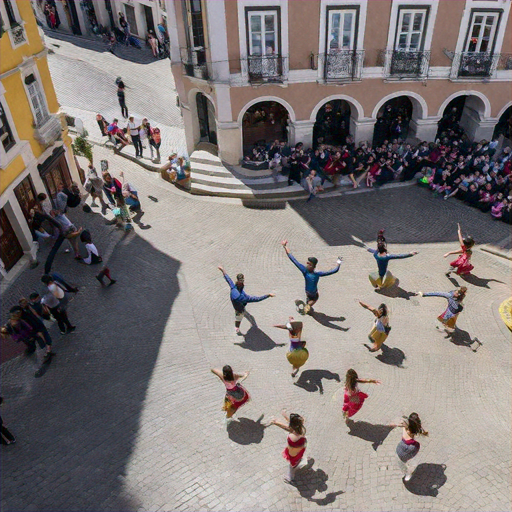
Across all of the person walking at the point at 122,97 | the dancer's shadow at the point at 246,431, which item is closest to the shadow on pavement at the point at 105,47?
the person walking at the point at 122,97

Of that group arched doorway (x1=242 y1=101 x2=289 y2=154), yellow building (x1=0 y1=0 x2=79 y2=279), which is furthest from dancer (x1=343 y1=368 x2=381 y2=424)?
arched doorway (x1=242 y1=101 x2=289 y2=154)

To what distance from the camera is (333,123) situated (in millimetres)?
22688

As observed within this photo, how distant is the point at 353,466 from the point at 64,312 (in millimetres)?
7793

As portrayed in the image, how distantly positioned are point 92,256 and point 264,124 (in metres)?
10.6

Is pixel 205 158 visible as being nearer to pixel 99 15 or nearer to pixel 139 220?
pixel 139 220

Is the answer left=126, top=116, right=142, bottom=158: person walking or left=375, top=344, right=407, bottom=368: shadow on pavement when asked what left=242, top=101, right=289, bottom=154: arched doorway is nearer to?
left=126, top=116, right=142, bottom=158: person walking

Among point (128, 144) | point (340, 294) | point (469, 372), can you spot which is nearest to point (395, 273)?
point (340, 294)

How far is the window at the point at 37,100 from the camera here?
16.0 meters

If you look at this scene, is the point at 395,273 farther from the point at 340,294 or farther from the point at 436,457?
the point at 436,457

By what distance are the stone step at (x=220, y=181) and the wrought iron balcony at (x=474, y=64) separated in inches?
387

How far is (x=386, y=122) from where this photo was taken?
22.8 meters

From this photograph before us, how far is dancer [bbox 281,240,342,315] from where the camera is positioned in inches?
492

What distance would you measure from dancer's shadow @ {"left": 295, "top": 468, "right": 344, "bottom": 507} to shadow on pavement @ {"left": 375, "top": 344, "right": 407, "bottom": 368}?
3.56 m

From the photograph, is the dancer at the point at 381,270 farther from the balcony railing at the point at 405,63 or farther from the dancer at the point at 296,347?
the balcony railing at the point at 405,63
